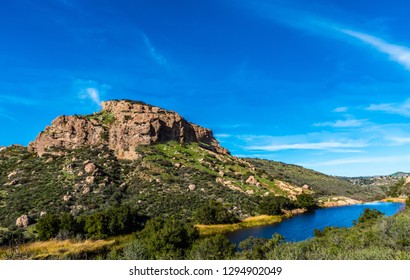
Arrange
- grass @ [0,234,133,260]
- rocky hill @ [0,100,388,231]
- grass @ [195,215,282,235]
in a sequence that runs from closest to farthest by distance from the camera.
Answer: grass @ [0,234,133,260], grass @ [195,215,282,235], rocky hill @ [0,100,388,231]

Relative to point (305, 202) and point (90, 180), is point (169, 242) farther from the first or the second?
point (305, 202)

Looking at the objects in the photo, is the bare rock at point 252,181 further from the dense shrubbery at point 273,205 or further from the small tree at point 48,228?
the small tree at point 48,228

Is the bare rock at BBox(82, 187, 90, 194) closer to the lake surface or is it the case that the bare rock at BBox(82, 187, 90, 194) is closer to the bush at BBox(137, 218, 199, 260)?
the lake surface

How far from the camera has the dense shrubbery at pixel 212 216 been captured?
61.2m

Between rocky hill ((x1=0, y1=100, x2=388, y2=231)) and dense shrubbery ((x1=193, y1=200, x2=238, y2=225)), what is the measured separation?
3.29 metres

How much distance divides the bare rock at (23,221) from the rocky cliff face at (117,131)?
132ft

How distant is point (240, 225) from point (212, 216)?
646 centimetres

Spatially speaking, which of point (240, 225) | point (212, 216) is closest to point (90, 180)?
point (212, 216)

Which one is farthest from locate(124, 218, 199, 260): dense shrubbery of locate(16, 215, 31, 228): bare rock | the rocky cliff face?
the rocky cliff face

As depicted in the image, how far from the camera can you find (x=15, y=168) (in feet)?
275

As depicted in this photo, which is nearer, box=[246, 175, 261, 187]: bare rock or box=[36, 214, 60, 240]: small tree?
box=[36, 214, 60, 240]: small tree

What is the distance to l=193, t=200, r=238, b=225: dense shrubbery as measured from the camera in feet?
201

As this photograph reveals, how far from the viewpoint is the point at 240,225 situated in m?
62.2
